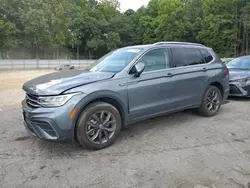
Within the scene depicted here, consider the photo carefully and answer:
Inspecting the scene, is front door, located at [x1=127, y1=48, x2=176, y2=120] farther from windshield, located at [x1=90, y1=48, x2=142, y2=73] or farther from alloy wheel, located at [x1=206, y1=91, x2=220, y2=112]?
alloy wheel, located at [x1=206, y1=91, x2=220, y2=112]

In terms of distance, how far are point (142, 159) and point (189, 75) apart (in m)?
2.13

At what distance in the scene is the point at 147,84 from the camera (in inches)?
141

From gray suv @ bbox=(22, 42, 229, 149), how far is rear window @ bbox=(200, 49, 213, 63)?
0.09 feet

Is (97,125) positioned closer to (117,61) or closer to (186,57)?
(117,61)

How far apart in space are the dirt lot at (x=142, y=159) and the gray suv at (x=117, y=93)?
1.16 feet

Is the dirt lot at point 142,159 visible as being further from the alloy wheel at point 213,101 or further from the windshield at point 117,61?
the windshield at point 117,61

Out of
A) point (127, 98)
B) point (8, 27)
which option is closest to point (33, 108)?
point (127, 98)

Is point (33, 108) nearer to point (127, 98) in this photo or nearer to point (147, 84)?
point (127, 98)

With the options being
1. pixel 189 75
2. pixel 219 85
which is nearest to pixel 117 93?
pixel 189 75

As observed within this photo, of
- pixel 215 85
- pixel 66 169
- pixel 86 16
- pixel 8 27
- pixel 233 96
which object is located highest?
pixel 86 16

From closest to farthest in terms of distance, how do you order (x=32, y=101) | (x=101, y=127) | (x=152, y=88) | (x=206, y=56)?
1. (x=32, y=101)
2. (x=101, y=127)
3. (x=152, y=88)
4. (x=206, y=56)

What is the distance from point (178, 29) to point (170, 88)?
4428cm

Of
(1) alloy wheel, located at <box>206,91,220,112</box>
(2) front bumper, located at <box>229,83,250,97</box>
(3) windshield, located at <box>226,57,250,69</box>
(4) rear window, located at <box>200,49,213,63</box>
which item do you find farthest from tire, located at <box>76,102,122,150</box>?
(3) windshield, located at <box>226,57,250,69</box>

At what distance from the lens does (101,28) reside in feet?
148
